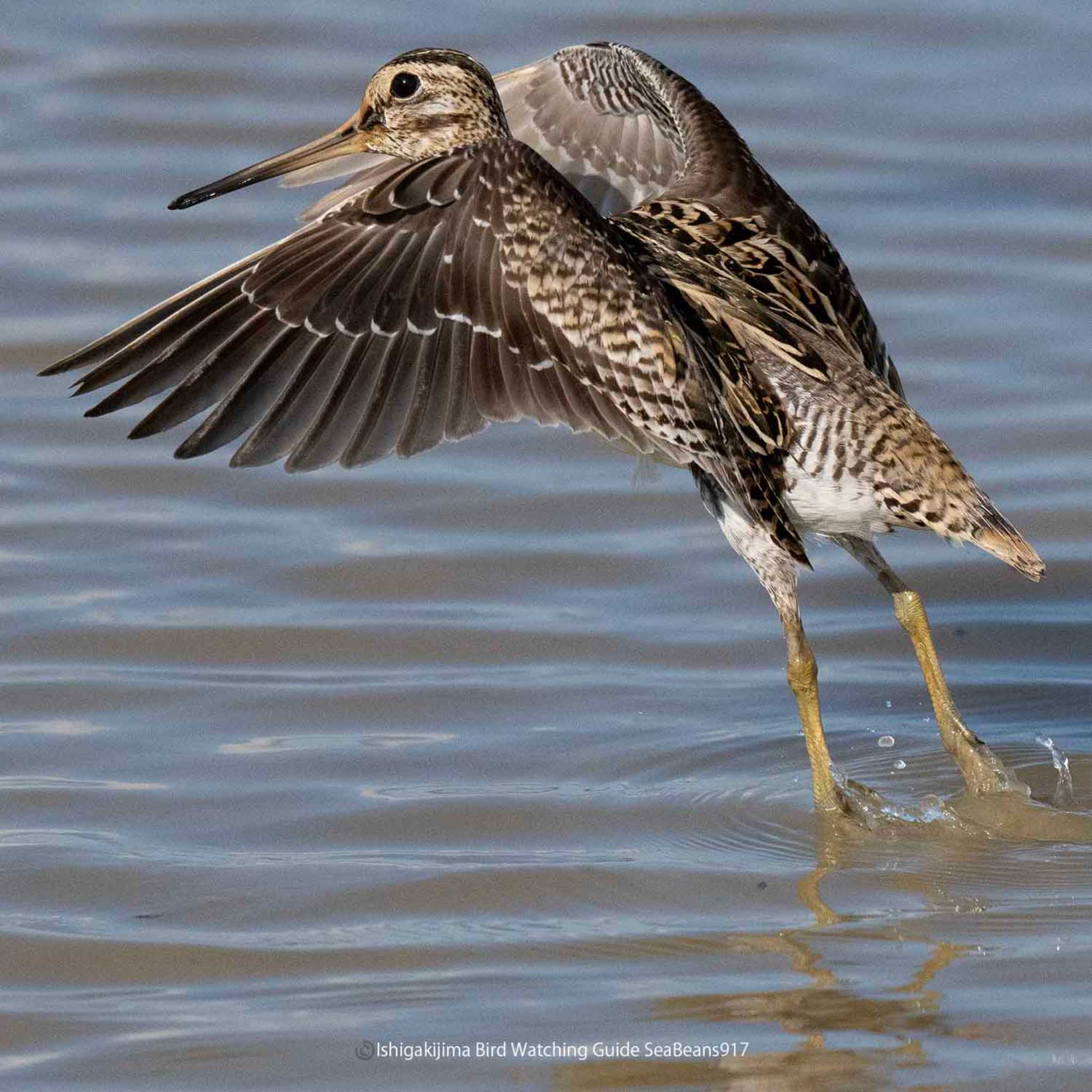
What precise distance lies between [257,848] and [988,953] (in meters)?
2.31

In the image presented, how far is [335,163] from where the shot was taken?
8.96 m

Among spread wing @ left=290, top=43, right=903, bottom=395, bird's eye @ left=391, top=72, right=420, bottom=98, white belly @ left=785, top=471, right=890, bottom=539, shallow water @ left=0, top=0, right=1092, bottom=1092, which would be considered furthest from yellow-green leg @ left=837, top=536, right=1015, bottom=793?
bird's eye @ left=391, top=72, right=420, bottom=98

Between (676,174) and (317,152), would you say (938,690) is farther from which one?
(676,174)

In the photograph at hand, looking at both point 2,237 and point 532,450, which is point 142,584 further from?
point 2,237

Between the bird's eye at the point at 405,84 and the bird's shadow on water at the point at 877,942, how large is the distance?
2.90m

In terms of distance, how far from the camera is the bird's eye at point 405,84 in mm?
7906

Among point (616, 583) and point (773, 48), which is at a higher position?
point (773, 48)

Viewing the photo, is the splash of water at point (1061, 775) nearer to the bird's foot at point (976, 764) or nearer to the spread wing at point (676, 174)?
the bird's foot at point (976, 764)

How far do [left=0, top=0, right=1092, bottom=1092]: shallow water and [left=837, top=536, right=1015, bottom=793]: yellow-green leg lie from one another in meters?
0.17

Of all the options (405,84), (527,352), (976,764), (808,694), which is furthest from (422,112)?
(976,764)

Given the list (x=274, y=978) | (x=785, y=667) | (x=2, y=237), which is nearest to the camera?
(x=274, y=978)

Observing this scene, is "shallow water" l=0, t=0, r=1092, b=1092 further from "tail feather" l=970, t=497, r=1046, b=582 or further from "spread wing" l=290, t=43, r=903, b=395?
"spread wing" l=290, t=43, r=903, b=395

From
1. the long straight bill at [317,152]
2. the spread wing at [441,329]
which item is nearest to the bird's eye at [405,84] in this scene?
the long straight bill at [317,152]

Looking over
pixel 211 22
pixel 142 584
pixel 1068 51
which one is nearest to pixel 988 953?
pixel 142 584
